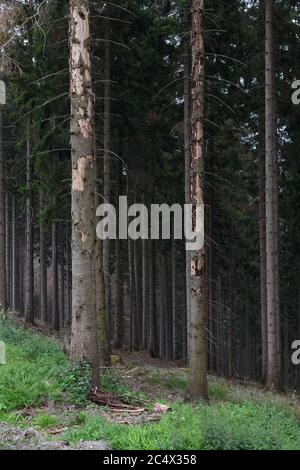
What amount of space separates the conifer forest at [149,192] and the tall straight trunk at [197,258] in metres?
0.03

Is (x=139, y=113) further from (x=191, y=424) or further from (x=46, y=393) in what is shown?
(x=191, y=424)

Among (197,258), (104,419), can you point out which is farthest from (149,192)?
(104,419)

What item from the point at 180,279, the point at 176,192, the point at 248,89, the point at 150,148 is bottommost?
the point at 180,279

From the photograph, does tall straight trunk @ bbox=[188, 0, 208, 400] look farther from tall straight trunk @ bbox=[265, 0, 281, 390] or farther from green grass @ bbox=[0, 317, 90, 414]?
tall straight trunk @ bbox=[265, 0, 281, 390]

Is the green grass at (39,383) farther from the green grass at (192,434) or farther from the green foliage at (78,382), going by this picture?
the green grass at (192,434)

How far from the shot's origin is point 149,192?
936 inches

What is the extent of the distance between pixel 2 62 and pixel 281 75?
11.2m

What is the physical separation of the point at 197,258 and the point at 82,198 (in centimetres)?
293

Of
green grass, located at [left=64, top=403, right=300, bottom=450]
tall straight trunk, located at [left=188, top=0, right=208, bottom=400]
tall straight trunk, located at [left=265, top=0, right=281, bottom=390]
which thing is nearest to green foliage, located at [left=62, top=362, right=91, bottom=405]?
green grass, located at [left=64, top=403, right=300, bottom=450]

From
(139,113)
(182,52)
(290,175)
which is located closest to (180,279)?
(290,175)

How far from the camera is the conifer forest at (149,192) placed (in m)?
7.99

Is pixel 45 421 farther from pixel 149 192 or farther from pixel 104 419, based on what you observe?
pixel 149 192

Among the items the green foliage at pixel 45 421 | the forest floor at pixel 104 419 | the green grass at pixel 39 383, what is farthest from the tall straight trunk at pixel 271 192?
the green foliage at pixel 45 421

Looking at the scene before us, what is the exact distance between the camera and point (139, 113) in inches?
763
